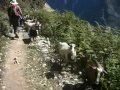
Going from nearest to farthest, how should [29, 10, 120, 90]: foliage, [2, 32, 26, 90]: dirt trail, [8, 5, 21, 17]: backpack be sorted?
[29, 10, 120, 90]: foliage, [2, 32, 26, 90]: dirt trail, [8, 5, 21, 17]: backpack

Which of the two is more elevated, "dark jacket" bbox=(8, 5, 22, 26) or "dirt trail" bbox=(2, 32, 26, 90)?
"dark jacket" bbox=(8, 5, 22, 26)

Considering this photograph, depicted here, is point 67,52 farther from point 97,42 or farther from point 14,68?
point 14,68

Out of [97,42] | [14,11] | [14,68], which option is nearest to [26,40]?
[14,11]

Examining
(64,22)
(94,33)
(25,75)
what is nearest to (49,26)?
(64,22)

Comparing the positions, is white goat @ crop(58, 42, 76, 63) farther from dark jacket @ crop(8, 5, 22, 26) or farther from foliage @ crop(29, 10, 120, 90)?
dark jacket @ crop(8, 5, 22, 26)

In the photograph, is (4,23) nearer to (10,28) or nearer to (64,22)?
(10,28)

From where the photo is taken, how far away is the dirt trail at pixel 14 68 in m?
13.0

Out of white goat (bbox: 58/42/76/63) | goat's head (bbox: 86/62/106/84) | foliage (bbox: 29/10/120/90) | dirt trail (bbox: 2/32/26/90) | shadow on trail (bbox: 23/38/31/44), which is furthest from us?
shadow on trail (bbox: 23/38/31/44)

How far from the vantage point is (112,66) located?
1222 centimetres

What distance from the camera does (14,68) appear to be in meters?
14.7

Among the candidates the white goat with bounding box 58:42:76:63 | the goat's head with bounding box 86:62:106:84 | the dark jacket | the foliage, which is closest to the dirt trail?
the dark jacket

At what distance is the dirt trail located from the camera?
42.8 feet

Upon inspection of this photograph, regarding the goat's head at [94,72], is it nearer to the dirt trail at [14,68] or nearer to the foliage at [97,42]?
the foliage at [97,42]

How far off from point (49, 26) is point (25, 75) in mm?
8070
